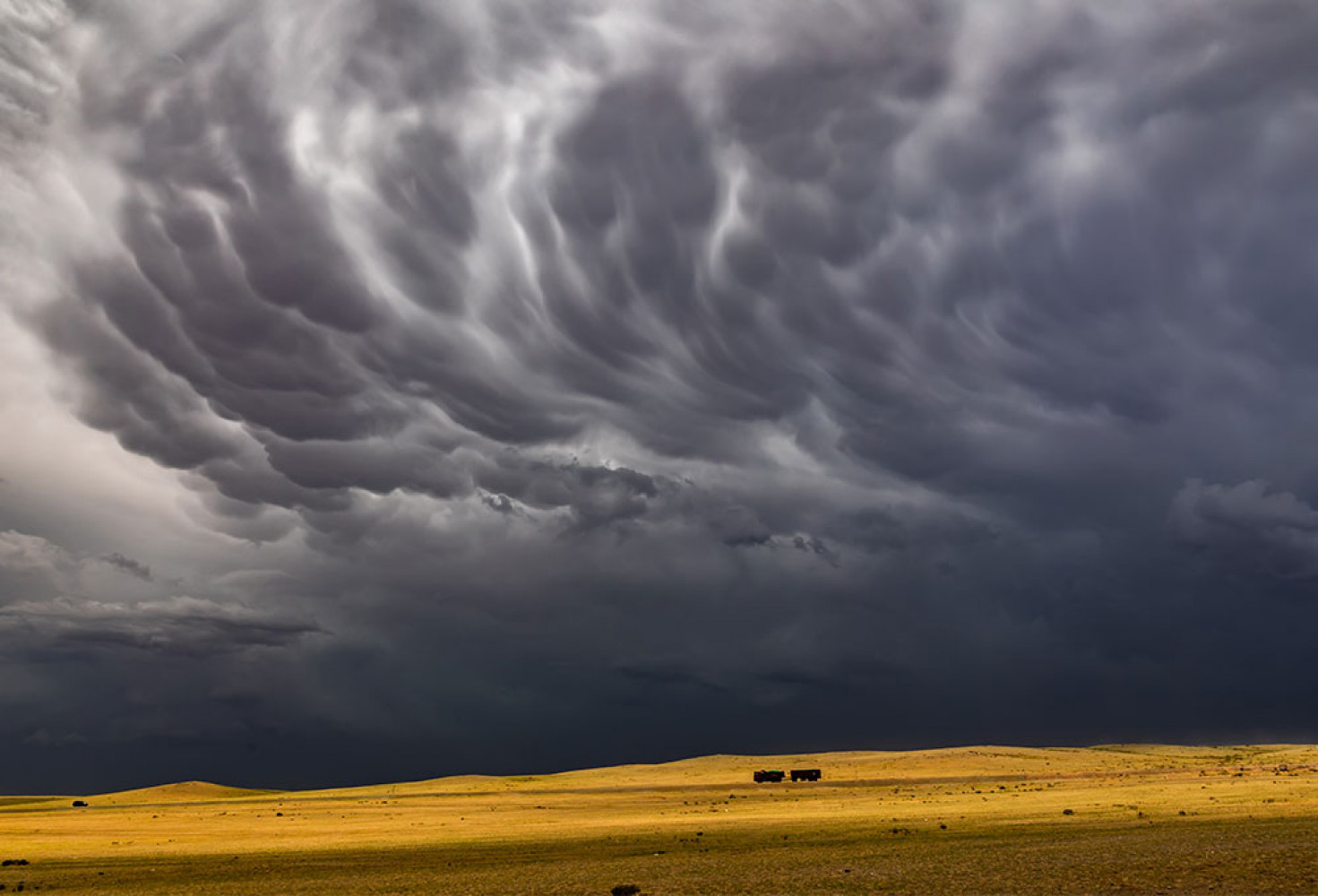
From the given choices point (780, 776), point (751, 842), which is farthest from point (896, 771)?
point (751, 842)

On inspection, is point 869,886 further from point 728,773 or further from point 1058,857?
point 728,773

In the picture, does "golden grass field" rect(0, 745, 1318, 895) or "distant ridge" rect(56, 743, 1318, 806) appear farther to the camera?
"distant ridge" rect(56, 743, 1318, 806)

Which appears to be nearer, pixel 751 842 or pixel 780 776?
pixel 751 842

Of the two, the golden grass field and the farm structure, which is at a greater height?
the farm structure

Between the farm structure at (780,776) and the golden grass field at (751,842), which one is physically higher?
the farm structure at (780,776)

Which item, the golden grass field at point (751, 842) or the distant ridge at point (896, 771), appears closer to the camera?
the golden grass field at point (751, 842)

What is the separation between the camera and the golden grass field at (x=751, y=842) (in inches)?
1421

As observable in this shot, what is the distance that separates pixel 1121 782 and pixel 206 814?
107159mm

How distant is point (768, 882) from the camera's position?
3638cm

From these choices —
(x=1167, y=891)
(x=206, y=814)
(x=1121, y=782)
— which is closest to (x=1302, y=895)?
(x=1167, y=891)

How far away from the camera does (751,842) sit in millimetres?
56031

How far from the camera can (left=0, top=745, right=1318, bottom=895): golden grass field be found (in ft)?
118

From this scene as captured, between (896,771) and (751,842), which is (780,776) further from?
(751,842)

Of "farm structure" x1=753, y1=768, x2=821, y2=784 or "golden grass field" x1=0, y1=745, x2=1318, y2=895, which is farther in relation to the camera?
"farm structure" x1=753, y1=768, x2=821, y2=784
